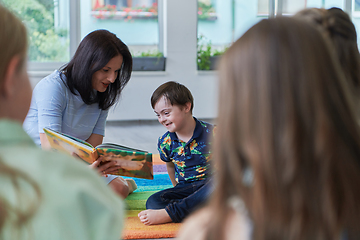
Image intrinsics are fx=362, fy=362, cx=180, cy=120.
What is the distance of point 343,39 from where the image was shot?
970 millimetres

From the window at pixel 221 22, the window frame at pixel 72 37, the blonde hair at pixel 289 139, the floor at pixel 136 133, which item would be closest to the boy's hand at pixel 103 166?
the blonde hair at pixel 289 139

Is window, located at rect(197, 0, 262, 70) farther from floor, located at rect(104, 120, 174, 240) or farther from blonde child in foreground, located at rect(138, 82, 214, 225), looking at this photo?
blonde child in foreground, located at rect(138, 82, 214, 225)

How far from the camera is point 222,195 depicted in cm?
53

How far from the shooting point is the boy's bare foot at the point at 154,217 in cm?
157

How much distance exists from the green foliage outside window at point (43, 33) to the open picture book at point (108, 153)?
2953 mm

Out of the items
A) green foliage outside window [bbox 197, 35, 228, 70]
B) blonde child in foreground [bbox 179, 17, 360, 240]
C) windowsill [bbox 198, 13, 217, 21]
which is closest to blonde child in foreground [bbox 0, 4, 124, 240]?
blonde child in foreground [bbox 179, 17, 360, 240]

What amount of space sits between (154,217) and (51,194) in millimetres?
1113

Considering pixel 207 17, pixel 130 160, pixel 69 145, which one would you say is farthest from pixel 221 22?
pixel 69 145

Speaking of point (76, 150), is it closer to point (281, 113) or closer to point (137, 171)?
point (137, 171)

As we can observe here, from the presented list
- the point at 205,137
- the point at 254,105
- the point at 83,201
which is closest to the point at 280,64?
the point at 254,105

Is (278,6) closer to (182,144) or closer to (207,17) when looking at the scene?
(207,17)

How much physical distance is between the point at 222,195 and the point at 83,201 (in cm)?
20

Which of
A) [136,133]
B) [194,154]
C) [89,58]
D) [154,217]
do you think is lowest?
[136,133]

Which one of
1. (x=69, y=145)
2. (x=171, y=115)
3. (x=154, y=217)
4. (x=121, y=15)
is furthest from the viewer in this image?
(x=121, y=15)
